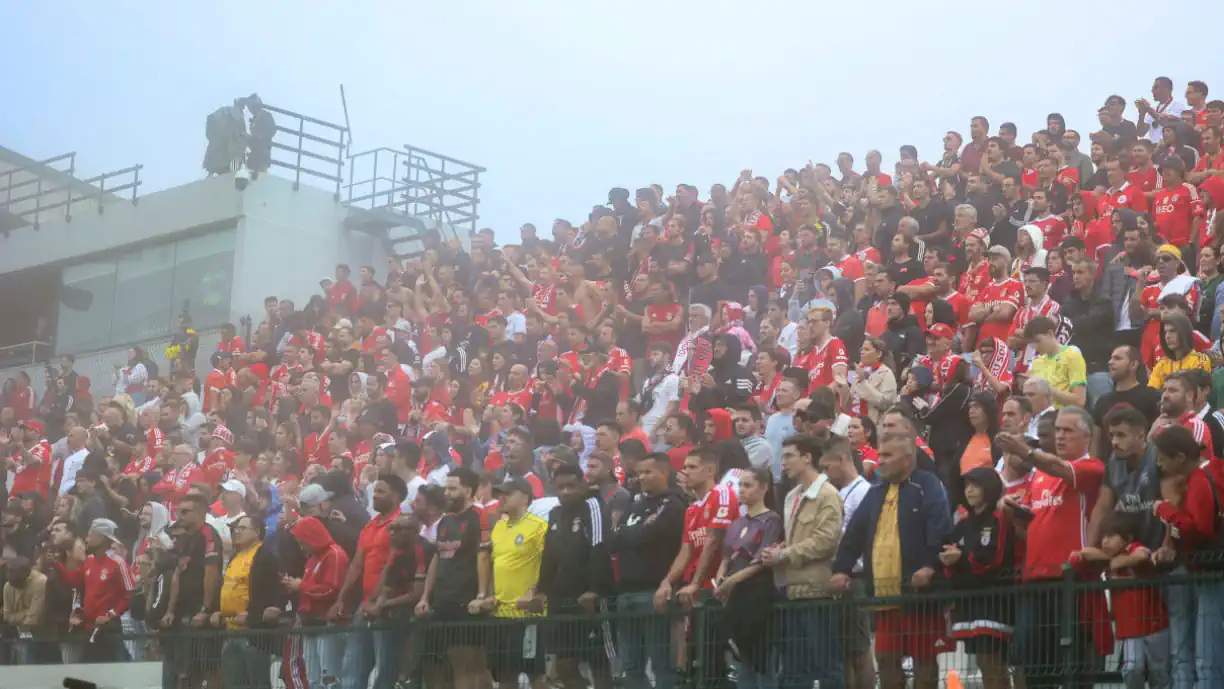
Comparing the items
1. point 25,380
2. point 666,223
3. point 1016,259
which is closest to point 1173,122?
point 1016,259

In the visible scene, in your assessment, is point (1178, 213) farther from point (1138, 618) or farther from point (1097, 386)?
point (1138, 618)

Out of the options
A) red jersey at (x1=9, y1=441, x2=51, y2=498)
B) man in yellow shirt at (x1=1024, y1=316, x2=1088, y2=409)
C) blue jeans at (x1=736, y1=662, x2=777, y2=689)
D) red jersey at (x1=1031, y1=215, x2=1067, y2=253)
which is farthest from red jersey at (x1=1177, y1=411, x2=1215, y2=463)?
red jersey at (x1=9, y1=441, x2=51, y2=498)

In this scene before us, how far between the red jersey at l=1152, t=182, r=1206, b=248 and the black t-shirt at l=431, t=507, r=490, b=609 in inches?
256

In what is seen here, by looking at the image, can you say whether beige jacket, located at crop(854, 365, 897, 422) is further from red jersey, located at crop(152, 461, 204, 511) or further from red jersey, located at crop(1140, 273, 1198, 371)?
red jersey, located at crop(152, 461, 204, 511)

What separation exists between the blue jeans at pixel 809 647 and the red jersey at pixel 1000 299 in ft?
15.0

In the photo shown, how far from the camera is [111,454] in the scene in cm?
1859

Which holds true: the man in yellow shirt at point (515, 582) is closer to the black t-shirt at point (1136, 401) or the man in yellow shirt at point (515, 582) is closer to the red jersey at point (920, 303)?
the black t-shirt at point (1136, 401)

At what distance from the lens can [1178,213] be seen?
44.8 feet

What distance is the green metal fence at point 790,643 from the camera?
7.79 metres

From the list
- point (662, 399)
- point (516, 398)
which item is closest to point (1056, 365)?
point (662, 399)

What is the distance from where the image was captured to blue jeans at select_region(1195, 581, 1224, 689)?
754 centimetres

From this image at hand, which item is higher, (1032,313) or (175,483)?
(1032,313)

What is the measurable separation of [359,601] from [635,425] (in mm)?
2942

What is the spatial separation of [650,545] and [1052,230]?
595cm
